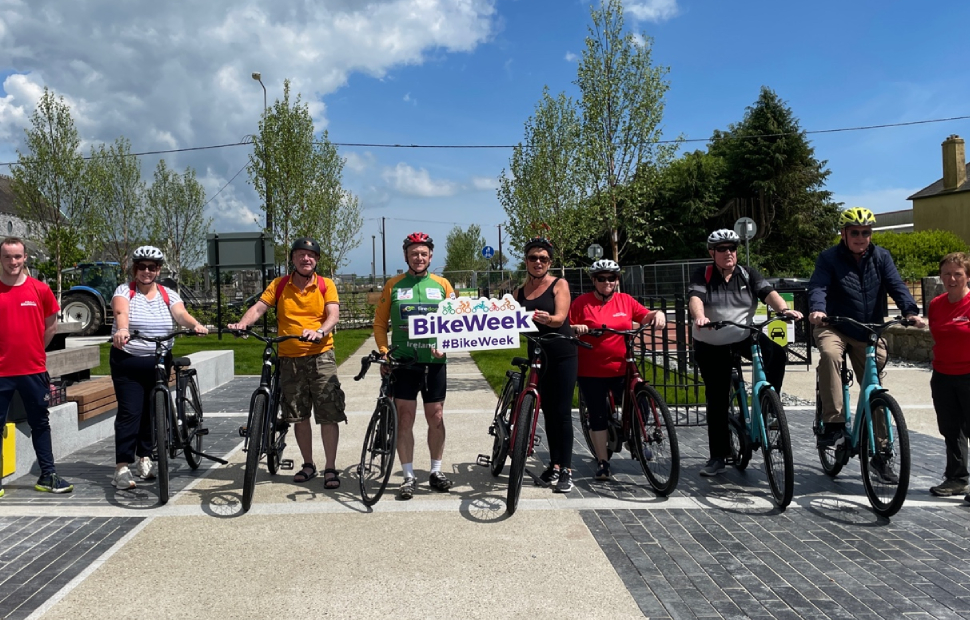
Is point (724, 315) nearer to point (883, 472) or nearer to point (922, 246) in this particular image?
point (883, 472)

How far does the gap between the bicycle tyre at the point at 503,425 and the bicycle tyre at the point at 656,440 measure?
914 mm

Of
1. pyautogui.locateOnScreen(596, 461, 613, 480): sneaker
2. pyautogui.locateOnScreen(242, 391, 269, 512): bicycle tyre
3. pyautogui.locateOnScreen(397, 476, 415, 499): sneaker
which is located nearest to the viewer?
pyautogui.locateOnScreen(242, 391, 269, 512): bicycle tyre

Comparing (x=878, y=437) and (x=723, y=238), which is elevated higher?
(x=723, y=238)

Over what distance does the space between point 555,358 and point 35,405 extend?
12.4 feet

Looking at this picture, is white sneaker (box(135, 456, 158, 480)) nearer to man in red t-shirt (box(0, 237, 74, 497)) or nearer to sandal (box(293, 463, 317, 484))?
man in red t-shirt (box(0, 237, 74, 497))

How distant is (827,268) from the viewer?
5383 millimetres

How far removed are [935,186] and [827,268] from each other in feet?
185

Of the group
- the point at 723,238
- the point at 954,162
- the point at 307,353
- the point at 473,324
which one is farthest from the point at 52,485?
the point at 954,162

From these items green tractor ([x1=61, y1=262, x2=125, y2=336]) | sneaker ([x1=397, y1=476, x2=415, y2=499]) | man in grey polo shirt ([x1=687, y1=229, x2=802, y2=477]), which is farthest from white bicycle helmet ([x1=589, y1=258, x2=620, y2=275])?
green tractor ([x1=61, y1=262, x2=125, y2=336])

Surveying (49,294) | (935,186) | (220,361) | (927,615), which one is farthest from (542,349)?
(935,186)

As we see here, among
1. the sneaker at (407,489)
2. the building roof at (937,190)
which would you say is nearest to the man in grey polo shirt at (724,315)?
the sneaker at (407,489)

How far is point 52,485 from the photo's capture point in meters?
5.38

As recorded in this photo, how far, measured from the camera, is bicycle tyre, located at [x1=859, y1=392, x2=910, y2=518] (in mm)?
4414

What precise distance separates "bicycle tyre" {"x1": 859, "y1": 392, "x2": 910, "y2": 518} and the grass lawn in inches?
425
